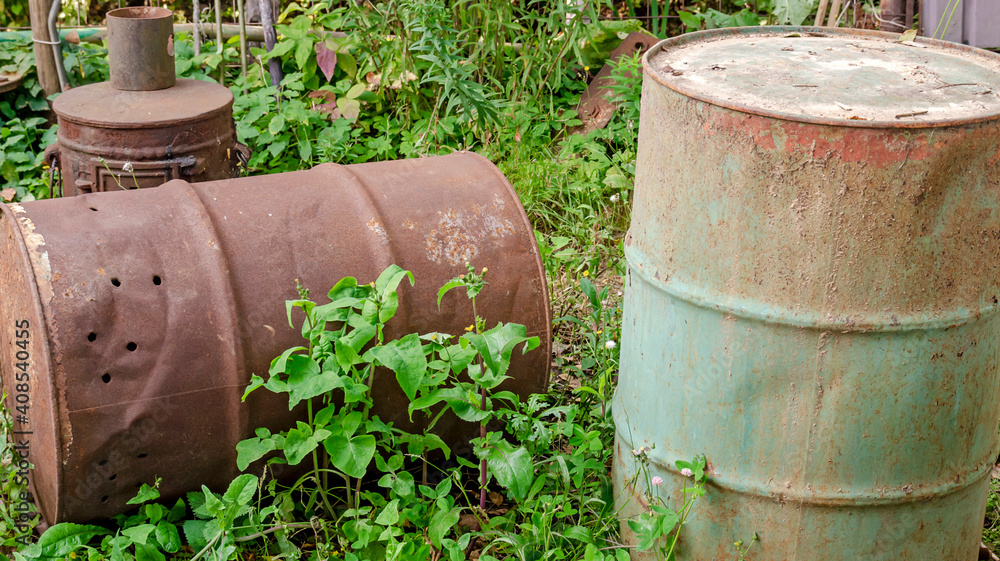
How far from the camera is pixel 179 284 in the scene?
2.20m

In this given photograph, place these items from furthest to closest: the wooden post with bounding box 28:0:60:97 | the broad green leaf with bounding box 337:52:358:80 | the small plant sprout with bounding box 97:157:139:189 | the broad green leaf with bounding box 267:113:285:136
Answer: the broad green leaf with bounding box 337:52:358:80 < the wooden post with bounding box 28:0:60:97 < the broad green leaf with bounding box 267:113:285:136 < the small plant sprout with bounding box 97:157:139:189

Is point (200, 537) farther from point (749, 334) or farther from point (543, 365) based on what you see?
point (749, 334)

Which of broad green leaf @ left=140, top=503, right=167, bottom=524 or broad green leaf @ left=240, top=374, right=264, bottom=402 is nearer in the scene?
broad green leaf @ left=240, top=374, right=264, bottom=402

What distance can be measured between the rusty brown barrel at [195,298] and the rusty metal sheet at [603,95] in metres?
2.30

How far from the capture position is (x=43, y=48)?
4.77m

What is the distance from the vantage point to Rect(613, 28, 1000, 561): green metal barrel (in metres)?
1.72

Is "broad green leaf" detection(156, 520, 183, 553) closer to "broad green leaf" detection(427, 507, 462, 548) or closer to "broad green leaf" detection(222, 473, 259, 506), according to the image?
"broad green leaf" detection(222, 473, 259, 506)

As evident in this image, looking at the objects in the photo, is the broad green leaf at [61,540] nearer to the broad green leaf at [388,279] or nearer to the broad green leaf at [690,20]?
the broad green leaf at [388,279]

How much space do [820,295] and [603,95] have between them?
3164 mm

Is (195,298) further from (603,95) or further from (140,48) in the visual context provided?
(603,95)

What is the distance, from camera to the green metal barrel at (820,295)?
1.72m

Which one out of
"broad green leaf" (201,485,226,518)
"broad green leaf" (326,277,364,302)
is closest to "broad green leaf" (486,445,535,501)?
"broad green leaf" (326,277,364,302)

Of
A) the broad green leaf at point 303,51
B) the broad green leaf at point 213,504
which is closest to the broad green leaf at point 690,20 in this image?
the broad green leaf at point 303,51

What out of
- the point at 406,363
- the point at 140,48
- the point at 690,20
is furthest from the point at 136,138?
the point at 690,20
